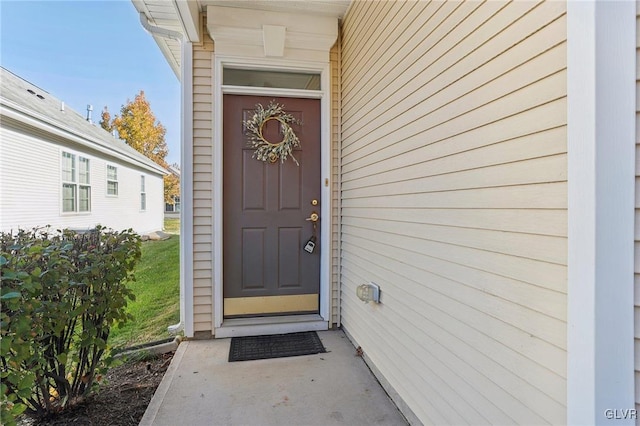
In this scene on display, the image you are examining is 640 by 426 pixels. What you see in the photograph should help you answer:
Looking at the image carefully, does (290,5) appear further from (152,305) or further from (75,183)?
(75,183)

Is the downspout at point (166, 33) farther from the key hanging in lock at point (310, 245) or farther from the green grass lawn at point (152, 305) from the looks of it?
the key hanging in lock at point (310, 245)

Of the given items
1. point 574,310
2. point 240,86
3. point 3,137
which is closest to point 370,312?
point 574,310

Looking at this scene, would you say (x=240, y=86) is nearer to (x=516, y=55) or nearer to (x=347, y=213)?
(x=347, y=213)

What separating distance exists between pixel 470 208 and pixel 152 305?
12.4 ft

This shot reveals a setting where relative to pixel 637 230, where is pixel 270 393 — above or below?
below

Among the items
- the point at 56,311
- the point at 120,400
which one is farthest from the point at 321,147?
the point at 120,400

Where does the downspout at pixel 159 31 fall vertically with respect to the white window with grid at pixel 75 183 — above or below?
above

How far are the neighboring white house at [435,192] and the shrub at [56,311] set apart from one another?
931mm

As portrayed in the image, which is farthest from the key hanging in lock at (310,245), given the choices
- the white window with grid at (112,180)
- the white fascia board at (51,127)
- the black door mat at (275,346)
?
the white window with grid at (112,180)

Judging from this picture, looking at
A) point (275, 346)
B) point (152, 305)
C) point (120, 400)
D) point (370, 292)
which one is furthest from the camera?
point (152, 305)

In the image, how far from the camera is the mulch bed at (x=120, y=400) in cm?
175

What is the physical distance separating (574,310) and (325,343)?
7.22 ft

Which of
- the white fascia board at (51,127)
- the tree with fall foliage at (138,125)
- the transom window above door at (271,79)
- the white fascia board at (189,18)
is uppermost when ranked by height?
the tree with fall foliage at (138,125)

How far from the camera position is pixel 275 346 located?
8.89 feet
